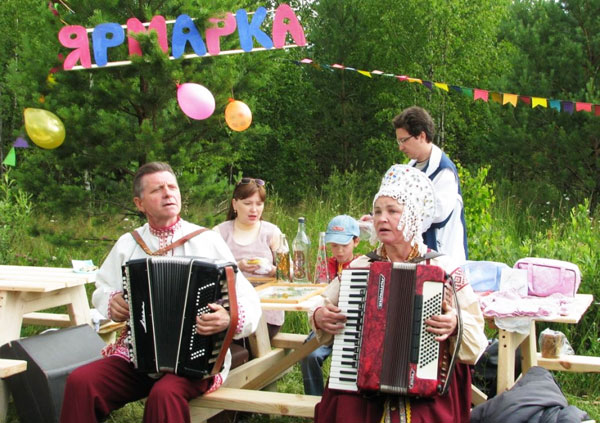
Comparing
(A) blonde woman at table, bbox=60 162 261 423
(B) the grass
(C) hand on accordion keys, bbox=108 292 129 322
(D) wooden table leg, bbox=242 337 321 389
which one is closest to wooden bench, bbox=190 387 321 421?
(A) blonde woman at table, bbox=60 162 261 423

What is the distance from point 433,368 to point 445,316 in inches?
7.6

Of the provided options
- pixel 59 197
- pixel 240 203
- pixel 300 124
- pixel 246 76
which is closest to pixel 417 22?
pixel 300 124

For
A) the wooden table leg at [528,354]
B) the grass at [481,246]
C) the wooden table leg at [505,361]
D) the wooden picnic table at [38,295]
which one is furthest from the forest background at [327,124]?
the wooden picnic table at [38,295]

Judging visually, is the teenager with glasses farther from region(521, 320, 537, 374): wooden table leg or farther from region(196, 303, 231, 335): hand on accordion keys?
region(196, 303, 231, 335): hand on accordion keys

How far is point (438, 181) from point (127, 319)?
1969 mm

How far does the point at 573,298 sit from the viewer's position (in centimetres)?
357

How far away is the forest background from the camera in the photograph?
20.2 ft

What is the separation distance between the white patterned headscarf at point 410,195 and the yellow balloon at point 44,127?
3.70 meters

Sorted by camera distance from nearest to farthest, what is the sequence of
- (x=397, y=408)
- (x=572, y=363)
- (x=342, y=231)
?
(x=397, y=408) < (x=572, y=363) < (x=342, y=231)

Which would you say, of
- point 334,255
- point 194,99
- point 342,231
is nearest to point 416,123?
point 342,231

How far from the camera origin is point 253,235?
4422 millimetres

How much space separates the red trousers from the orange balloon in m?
3.24

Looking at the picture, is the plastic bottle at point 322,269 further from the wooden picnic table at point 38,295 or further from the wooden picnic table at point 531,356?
the wooden picnic table at point 38,295

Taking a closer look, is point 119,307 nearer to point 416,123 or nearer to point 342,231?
point 342,231
